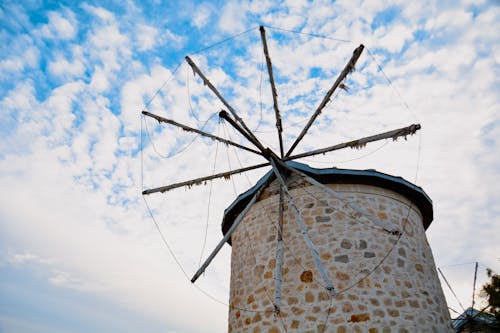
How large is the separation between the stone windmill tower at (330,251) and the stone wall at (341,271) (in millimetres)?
18

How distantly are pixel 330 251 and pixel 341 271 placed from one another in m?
0.41

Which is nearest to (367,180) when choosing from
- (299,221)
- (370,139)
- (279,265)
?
(370,139)

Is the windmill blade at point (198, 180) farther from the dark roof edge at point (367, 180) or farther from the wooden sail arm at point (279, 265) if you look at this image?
the wooden sail arm at point (279, 265)

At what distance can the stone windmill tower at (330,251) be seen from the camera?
5820mm

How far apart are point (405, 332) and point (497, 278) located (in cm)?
394

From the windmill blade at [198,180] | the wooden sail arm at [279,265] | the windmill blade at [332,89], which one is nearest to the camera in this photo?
the wooden sail arm at [279,265]

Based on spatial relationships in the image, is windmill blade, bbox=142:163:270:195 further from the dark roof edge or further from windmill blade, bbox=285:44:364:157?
windmill blade, bbox=285:44:364:157

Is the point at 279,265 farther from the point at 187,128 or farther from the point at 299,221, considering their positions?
the point at 187,128

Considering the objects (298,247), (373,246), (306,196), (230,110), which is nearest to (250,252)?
(298,247)

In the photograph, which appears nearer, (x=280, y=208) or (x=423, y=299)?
(x=423, y=299)

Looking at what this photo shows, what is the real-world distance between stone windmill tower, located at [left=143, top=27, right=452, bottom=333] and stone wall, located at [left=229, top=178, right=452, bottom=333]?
18 millimetres

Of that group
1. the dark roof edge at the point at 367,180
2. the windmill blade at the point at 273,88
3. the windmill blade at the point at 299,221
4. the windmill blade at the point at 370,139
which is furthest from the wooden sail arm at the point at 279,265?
the windmill blade at the point at 273,88

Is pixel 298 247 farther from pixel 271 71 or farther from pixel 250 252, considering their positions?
pixel 271 71

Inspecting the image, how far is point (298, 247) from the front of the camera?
663 centimetres
